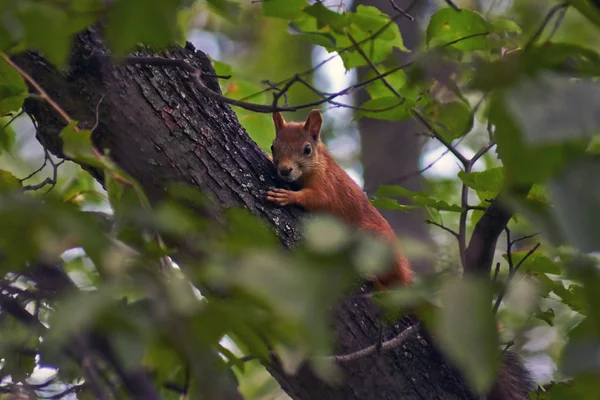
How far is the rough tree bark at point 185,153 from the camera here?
83.0 inches

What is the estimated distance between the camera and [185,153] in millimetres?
2209

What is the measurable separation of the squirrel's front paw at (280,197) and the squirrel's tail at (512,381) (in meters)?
0.99

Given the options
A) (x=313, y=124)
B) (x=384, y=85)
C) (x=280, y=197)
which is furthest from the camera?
(x=313, y=124)

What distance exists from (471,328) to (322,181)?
124 inches

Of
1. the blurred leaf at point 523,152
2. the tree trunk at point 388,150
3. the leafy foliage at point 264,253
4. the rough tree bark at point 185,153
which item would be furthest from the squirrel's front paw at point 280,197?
the tree trunk at point 388,150

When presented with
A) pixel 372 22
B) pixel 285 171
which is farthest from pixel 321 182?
pixel 372 22

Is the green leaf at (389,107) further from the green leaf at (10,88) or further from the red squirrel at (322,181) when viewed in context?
the green leaf at (10,88)

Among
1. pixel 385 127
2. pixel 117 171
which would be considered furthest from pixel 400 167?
pixel 117 171

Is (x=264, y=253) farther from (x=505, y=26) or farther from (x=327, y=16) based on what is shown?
(x=505, y=26)

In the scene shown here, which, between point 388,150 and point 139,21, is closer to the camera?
point 139,21

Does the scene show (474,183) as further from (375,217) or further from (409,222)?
(409,222)

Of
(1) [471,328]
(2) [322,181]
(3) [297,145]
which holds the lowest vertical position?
(1) [471,328]

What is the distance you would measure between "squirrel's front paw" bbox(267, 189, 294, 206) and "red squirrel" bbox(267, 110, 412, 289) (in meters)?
0.65

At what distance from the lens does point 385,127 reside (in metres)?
5.73
